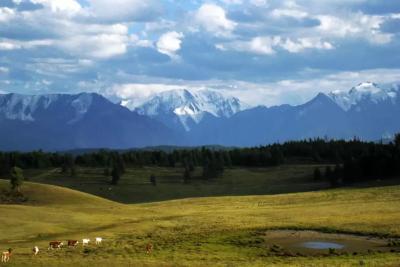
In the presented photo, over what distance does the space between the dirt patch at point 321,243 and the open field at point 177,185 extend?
91.1 metres

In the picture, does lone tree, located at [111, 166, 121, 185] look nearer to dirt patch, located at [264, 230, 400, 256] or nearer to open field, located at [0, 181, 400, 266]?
open field, located at [0, 181, 400, 266]

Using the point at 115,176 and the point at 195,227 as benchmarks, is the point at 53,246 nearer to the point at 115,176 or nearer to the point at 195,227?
the point at 195,227

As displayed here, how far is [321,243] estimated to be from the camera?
190 feet

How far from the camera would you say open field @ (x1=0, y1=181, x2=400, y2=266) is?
46719 mm

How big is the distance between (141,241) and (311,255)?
17.0 metres

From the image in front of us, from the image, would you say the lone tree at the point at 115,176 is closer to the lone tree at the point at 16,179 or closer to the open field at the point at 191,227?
A: the open field at the point at 191,227

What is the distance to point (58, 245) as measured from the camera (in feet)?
176

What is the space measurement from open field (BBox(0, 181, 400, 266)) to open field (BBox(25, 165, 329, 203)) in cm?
4929

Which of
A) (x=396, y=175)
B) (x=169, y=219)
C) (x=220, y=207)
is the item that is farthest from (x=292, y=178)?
(x=169, y=219)

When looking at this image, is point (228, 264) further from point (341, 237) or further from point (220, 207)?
point (220, 207)

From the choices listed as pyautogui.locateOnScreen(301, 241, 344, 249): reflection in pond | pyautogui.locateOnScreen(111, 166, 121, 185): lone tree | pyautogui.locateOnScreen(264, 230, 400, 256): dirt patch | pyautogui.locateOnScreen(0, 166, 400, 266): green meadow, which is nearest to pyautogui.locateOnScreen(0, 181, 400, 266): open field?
pyautogui.locateOnScreen(0, 166, 400, 266): green meadow

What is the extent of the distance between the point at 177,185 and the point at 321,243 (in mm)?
123320

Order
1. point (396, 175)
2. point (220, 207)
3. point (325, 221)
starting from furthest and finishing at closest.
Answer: point (396, 175)
point (220, 207)
point (325, 221)

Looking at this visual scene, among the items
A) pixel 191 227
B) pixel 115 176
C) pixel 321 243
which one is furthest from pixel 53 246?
pixel 115 176
